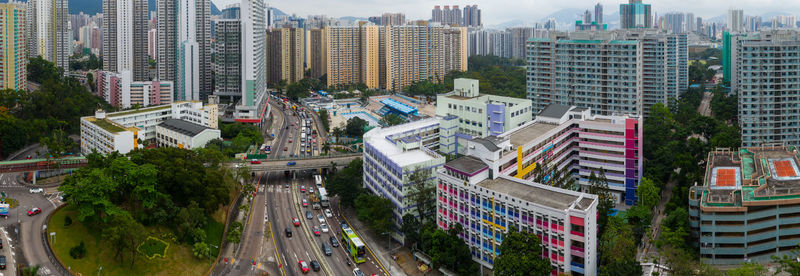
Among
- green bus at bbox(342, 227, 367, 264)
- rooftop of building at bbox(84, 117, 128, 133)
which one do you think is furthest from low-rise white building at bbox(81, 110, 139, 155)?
green bus at bbox(342, 227, 367, 264)

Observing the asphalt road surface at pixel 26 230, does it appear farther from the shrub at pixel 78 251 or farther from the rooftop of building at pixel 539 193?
the rooftop of building at pixel 539 193

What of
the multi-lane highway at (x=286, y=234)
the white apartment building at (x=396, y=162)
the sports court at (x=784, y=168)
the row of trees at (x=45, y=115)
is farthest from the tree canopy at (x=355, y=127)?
the sports court at (x=784, y=168)

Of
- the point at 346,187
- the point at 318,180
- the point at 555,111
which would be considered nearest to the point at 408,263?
the point at 346,187

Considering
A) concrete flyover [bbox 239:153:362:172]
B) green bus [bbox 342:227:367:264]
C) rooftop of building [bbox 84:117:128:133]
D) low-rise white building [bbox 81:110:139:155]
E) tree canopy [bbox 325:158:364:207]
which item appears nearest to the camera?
green bus [bbox 342:227:367:264]

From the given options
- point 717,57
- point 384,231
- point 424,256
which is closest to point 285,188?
point 384,231

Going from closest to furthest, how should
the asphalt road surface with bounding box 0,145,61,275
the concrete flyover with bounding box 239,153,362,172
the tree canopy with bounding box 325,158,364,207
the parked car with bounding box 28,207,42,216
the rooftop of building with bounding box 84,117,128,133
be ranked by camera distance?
the asphalt road surface with bounding box 0,145,61,275 → the parked car with bounding box 28,207,42,216 → the tree canopy with bounding box 325,158,364,207 → the concrete flyover with bounding box 239,153,362,172 → the rooftop of building with bounding box 84,117,128,133

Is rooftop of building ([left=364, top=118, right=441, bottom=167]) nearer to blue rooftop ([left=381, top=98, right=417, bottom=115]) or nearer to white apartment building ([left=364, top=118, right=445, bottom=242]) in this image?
white apartment building ([left=364, top=118, right=445, bottom=242])

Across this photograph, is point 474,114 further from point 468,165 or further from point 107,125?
point 107,125
